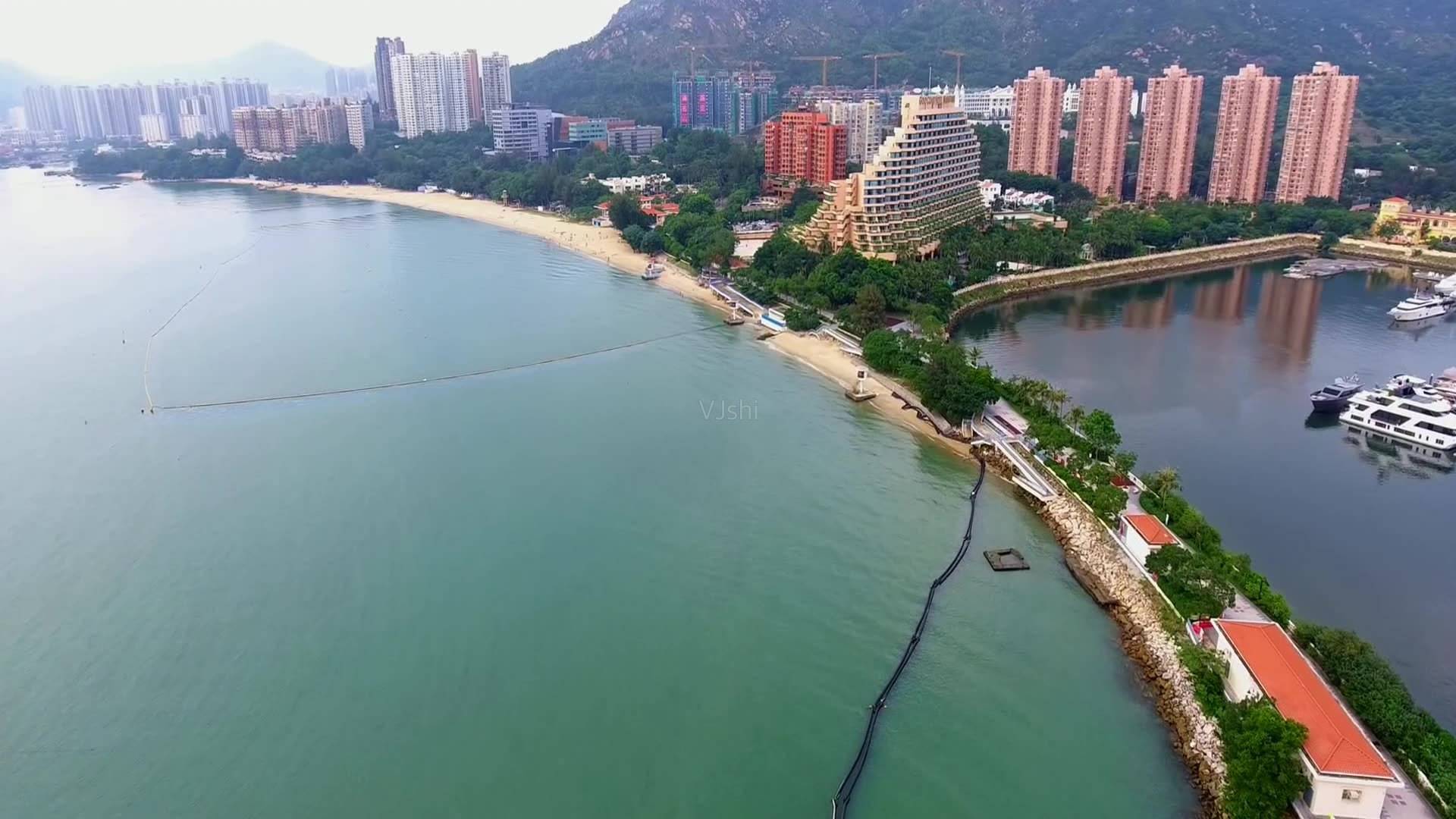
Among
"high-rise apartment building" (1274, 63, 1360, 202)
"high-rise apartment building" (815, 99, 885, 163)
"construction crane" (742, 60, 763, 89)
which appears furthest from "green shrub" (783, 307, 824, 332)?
"construction crane" (742, 60, 763, 89)

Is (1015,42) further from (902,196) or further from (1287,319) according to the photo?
(1287,319)

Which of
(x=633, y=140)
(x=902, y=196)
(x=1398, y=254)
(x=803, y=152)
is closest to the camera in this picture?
(x=902, y=196)

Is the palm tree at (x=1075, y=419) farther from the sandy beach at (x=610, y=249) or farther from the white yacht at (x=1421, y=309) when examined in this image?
the white yacht at (x=1421, y=309)

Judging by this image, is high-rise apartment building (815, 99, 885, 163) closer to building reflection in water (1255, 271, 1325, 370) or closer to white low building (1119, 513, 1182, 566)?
building reflection in water (1255, 271, 1325, 370)

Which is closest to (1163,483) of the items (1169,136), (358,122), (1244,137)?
(1244,137)

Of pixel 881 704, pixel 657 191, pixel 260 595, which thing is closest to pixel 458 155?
pixel 657 191

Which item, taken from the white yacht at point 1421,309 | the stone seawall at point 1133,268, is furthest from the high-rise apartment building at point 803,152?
the white yacht at point 1421,309

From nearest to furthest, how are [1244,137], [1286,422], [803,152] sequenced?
[1286,422] < [1244,137] < [803,152]

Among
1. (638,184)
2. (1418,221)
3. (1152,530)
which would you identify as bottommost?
(1152,530)
